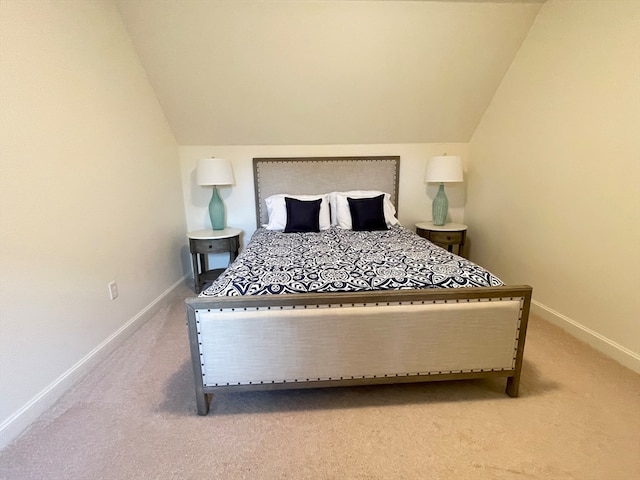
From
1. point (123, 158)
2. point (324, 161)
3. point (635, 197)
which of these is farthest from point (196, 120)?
point (635, 197)

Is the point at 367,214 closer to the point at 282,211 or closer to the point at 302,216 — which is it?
the point at 302,216

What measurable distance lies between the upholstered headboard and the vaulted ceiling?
8.5 inches

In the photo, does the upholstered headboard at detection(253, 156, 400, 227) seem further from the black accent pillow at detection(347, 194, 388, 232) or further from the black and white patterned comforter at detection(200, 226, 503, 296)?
Answer: the black and white patterned comforter at detection(200, 226, 503, 296)

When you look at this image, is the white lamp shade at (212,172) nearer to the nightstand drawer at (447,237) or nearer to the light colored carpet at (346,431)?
the light colored carpet at (346,431)

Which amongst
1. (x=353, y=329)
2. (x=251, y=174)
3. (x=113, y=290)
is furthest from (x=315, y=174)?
(x=353, y=329)

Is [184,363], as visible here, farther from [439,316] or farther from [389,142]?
[389,142]

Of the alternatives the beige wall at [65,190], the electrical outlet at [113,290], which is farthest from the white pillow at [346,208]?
the electrical outlet at [113,290]

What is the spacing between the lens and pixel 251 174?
3662mm

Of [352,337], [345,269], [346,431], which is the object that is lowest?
[346,431]

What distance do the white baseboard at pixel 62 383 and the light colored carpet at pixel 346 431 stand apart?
0.15 feet

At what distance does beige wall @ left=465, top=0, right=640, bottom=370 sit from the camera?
2033 millimetres

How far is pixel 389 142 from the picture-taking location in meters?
3.69

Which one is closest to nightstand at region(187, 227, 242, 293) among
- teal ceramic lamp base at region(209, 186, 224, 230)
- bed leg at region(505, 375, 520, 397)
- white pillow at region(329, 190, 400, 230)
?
teal ceramic lamp base at region(209, 186, 224, 230)

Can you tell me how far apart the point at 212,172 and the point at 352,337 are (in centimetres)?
230
